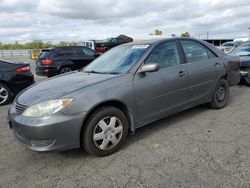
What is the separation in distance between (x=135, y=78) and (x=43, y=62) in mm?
8131

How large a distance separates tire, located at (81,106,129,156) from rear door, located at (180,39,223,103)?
5.14 ft

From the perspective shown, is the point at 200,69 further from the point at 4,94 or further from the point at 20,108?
the point at 4,94

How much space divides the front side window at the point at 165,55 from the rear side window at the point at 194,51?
0.85 ft

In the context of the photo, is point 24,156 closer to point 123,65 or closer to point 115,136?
point 115,136

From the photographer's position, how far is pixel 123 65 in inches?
154

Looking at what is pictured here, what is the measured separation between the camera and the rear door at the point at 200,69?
443 centimetres

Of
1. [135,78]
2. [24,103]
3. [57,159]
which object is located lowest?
[57,159]

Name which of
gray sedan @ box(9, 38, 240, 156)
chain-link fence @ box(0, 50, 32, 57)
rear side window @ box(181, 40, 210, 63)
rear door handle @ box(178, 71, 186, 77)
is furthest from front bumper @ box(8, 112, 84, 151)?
chain-link fence @ box(0, 50, 32, 57)

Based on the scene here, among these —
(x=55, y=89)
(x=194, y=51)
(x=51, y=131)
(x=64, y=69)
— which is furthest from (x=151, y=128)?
(x=64, y=69)

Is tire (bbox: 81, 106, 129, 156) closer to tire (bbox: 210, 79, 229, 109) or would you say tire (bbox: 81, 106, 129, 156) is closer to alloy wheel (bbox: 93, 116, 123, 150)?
alloy wheel (bbox: 93, 116, 123, 150)

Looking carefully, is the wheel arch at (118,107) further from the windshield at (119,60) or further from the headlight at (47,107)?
the windshield at (119,60)

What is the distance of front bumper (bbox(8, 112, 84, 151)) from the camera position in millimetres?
2926

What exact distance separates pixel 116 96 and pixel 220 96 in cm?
276

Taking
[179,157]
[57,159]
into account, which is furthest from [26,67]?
[179,157]
